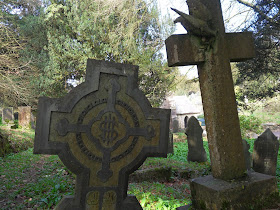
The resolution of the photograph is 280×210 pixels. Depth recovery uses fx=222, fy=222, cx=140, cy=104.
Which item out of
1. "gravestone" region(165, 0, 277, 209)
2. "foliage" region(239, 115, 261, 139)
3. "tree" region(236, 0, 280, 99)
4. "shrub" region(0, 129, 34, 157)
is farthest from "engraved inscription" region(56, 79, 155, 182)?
"foliage" region(239, 115, 261, 139)

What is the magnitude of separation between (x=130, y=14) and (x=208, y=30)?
753 cm

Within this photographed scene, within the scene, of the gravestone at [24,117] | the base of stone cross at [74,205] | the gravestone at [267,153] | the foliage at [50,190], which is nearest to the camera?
the base of stone cross at [74,205]

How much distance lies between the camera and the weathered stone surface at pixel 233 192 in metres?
2.40

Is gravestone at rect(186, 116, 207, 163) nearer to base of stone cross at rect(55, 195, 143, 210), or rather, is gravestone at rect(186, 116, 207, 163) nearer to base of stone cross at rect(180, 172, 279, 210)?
base of stone cross at rect(180, 172, 279, 210)

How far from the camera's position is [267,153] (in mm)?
5809

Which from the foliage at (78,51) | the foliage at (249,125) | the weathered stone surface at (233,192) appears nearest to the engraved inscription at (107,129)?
the weathered stone surface at (233,192)

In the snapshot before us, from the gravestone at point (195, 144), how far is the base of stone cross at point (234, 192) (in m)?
5.27

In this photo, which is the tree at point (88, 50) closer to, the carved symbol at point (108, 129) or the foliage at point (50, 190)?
the foliage at point (50, 190)

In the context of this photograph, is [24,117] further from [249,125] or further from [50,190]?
[249,125]

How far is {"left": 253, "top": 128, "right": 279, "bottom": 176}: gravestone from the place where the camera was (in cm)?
577

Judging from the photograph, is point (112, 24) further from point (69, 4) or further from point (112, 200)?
point (112, 200)

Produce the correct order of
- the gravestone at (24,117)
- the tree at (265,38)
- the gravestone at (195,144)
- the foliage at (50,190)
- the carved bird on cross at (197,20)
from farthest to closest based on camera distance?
the gravestone at (24,117)
the gravestone at (195,144)
the tree at (265,38)
the foliage at (50,190)
the carved bird on cross at (197,20)

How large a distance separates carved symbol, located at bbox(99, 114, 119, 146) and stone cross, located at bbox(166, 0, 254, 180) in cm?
107

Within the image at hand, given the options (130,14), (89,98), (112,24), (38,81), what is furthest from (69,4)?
(89,98)
